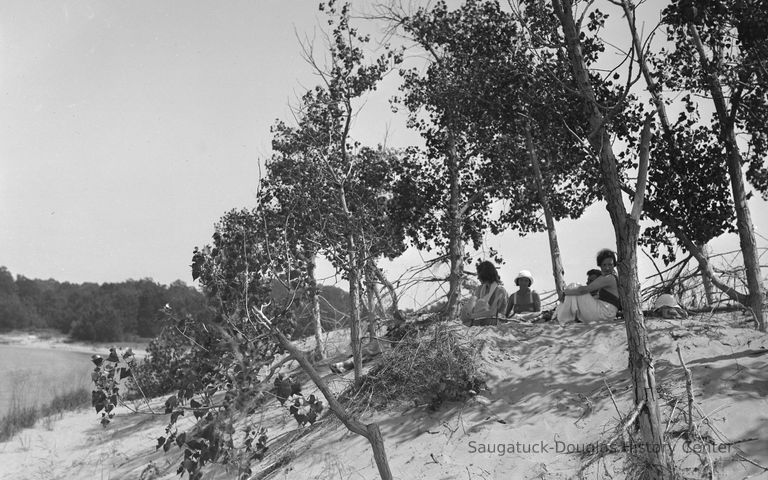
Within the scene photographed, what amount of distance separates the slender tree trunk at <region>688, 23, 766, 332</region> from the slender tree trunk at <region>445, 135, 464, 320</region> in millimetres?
4657

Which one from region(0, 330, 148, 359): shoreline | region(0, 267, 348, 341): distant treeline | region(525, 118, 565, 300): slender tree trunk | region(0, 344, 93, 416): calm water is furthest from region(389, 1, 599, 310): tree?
region(0, 330, 148, 359): shoreline

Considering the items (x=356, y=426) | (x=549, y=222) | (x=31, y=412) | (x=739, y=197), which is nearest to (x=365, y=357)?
(x=549, y=222)

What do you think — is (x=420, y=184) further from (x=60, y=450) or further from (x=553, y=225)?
(x=60, y=450)

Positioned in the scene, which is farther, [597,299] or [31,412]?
[31,412]

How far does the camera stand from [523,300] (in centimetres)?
1018

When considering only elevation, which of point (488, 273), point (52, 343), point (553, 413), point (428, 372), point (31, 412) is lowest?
point (31, 412)

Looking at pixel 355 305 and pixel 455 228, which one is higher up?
pixel 455 228

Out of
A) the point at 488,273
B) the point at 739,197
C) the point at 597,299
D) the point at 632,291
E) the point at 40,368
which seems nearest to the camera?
the point at 632,291

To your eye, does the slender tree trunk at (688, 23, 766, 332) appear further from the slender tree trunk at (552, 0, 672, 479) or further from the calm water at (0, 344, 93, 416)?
the calm water at (0, 344, 93, 416)

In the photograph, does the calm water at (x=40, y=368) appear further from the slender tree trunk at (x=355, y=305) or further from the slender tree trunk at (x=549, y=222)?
the slender tree trunk at (x=549, y=222)

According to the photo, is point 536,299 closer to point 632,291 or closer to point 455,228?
point 455,228

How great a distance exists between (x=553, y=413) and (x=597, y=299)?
99.7 inches

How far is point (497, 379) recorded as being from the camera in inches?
302

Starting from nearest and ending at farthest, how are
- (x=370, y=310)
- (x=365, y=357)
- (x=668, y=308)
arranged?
(x=668, y=308)
(x=365, y=357)
(x=370, y=310)
